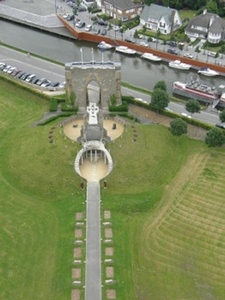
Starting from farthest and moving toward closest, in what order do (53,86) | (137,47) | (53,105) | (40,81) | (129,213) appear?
(137,47), (40,81), (53,86), (53,105), (129,213)

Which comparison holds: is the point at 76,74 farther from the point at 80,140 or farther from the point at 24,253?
the point at 24,253

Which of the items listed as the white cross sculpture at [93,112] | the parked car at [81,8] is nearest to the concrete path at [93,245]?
the white cross sculpture at [93,112]

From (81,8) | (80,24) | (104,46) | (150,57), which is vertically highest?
(81,8)

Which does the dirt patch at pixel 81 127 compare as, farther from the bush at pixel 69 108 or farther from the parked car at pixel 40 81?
the parked car at pixel 40 81

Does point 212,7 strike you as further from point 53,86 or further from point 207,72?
point 53,86

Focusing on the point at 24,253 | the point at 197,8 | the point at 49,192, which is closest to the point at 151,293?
the point at 24,253

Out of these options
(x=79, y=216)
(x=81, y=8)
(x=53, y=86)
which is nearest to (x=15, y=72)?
(x=53, y=86)
